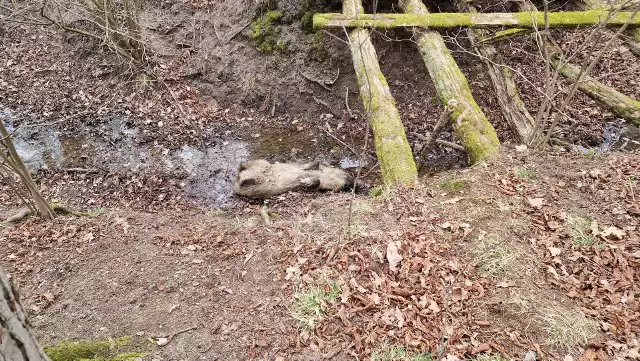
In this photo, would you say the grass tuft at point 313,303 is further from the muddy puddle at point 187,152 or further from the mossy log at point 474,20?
the mossy log at point 474,20

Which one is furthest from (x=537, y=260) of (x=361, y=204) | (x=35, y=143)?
(x=35, y=143)

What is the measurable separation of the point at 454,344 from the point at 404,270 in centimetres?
77

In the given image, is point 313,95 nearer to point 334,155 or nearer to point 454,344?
point 334,155

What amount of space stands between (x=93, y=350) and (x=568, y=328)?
3.61 meters

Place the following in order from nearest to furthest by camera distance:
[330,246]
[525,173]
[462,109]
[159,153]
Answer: [330,246] → [525,173] → [462,109] → [159,153]

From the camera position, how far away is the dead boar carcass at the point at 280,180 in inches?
261

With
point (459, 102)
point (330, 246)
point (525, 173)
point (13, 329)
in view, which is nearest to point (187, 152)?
point (330, 246)

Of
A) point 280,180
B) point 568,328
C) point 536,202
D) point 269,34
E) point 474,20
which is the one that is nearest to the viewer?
point 568,328

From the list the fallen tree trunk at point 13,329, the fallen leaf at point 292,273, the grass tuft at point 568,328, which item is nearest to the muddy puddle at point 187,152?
the fallen leaf at point 292,273

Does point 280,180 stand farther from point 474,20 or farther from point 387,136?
point 474,20

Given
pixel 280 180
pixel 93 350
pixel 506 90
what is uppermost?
pixel 506 90

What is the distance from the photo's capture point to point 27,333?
162 centimetres

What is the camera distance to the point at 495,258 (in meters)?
3.73

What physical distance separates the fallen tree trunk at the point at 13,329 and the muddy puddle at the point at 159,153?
17.4 feet
